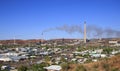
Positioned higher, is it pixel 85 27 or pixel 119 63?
pixel 85 27

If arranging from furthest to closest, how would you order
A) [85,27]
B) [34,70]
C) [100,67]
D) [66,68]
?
[85,27] < [34,70] < [66,68] < [100,67]

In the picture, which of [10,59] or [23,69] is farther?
[10,59]

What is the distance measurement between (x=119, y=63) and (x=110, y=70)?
3.09 meters

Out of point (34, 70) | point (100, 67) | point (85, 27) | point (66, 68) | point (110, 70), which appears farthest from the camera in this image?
point (85, 27)

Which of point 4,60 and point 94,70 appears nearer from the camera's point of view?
point 94,70

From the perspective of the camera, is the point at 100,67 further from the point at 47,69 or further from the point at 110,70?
the point at 47,69

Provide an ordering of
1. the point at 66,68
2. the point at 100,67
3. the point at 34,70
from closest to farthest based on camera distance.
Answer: the point at 100,67 < the point at 66,68 < the point at 34,70

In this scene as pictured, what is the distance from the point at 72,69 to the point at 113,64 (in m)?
3.44

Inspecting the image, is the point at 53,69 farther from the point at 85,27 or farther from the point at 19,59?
the point at 85,27

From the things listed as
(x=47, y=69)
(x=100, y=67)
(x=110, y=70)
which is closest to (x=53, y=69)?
(x=47, y=69)

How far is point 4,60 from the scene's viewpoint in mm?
37312

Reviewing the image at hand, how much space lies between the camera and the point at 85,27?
8044 cm

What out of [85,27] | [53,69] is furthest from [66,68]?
[85,27]

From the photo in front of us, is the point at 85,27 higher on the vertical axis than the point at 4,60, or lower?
higher
